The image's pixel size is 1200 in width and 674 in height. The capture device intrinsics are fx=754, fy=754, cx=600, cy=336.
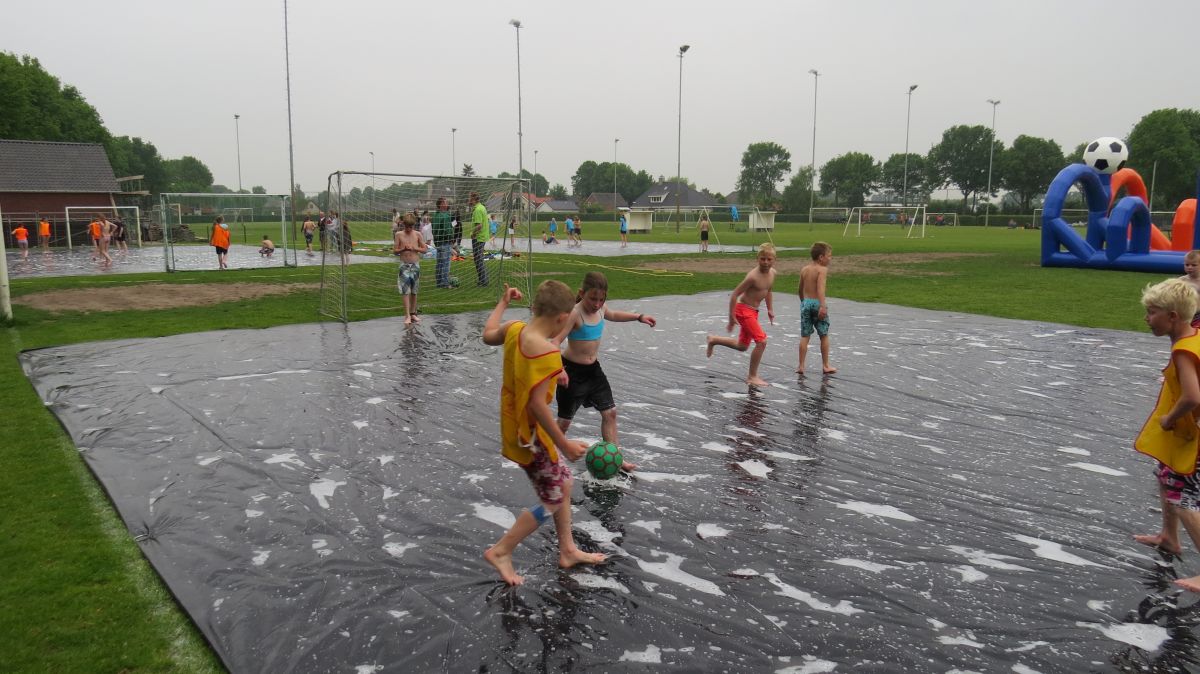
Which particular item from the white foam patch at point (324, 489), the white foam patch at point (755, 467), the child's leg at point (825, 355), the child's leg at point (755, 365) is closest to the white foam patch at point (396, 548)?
the white foam patch at point (324, 489)

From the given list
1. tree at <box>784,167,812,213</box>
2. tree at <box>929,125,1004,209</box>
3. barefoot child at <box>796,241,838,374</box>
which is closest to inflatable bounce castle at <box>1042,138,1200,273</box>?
barefoot child at <box>796,241,838,374</box>

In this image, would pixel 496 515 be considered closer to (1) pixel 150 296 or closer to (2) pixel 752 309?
(2) pixel 752 309

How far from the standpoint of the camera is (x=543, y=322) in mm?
4250

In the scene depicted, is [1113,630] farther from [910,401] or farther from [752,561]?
[910,401]

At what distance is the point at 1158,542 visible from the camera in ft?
15.3

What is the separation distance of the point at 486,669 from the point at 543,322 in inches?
71.1

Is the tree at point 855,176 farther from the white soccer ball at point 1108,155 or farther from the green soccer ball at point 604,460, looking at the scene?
the green soccer ball at point 604,460

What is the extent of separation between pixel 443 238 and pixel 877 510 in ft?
49.2

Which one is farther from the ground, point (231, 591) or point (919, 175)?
point (919, 175)

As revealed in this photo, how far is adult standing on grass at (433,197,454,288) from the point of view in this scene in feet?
57.5

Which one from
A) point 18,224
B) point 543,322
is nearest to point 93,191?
point 18,224

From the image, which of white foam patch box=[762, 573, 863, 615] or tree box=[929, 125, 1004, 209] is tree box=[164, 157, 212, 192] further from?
white foam patch box=[762, 573, 863, 615]

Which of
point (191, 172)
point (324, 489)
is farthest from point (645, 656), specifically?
point (191, 172)

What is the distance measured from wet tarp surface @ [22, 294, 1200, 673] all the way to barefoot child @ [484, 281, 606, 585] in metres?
0.21
